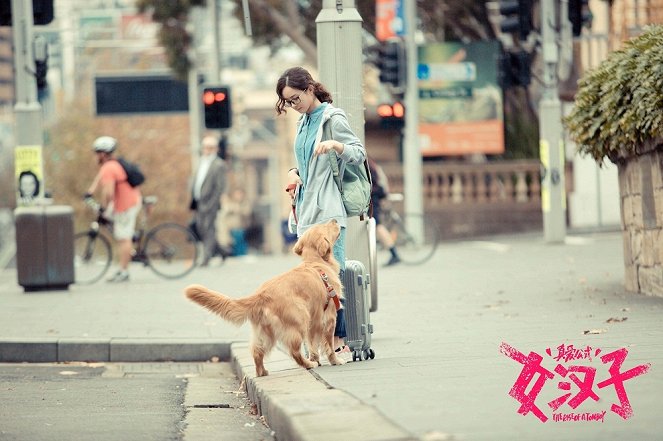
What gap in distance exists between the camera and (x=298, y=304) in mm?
8023

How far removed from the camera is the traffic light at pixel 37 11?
17.1 metres

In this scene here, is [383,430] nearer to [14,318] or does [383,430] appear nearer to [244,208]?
[14,318]

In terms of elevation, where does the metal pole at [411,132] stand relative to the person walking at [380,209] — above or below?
above

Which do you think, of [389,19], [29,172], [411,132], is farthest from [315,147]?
[389,19]

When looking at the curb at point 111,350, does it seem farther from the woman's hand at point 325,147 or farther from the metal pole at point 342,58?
the woman's hand at point 325,147

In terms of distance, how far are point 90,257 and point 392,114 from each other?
24.8 feet

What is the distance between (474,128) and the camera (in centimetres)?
3291

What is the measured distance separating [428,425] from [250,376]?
114 inches

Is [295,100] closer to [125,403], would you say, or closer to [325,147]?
[325,147]

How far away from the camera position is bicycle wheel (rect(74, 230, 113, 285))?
18.3 m

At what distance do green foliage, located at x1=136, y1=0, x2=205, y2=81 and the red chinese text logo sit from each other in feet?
86.8

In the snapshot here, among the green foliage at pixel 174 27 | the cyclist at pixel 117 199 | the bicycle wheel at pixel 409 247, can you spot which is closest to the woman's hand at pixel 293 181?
the cyclist at pixel 117 199

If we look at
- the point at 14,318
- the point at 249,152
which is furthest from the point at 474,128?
the point at 249,152

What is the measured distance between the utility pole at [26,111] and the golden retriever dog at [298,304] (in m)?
9.11
